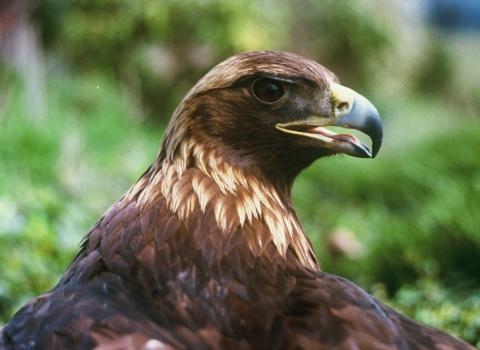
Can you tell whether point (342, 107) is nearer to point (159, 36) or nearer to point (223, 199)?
point (223, 199)

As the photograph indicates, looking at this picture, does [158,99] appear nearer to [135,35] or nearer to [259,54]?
[135,35]

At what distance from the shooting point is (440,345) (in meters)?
1.88

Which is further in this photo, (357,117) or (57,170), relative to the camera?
(57,170)

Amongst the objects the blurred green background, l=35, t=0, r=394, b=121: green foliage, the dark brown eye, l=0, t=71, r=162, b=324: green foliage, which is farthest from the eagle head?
l=35, t=0, r=394, b=121: green foliage

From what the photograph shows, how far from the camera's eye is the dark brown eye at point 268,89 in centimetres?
212

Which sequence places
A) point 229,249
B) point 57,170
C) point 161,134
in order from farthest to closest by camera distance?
point 161,134
point 57,170
point 229,249

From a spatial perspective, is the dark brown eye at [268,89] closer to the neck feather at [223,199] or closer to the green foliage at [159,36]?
the neck feather at [223,199]

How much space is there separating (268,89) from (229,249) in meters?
0.56

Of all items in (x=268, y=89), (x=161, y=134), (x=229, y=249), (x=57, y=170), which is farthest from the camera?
(x=161, y=134)

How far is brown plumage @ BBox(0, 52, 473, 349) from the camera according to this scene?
1.81 m

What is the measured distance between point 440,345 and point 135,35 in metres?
6.79

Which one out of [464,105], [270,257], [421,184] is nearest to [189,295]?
[270,257]

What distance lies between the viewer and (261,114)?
216cm

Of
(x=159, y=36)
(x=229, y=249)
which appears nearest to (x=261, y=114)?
(x=229, y=249)
